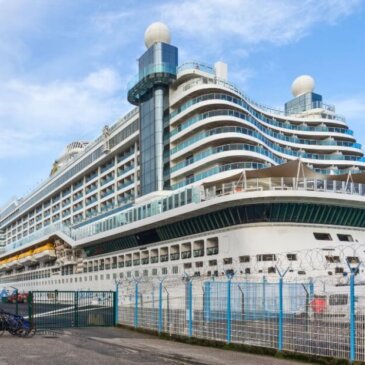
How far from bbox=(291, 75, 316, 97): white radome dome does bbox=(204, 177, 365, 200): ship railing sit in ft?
144

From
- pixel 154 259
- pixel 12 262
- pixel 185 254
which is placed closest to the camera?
pixel 185 254

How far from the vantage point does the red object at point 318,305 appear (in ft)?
47.8

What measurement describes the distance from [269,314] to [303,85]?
78619 mm

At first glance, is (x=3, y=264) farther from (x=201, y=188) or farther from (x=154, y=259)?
(x=201, y=188)

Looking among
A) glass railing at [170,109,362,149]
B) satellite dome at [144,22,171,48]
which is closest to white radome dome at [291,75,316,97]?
glass railing at [170,109,362,149]

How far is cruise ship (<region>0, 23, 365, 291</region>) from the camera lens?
45.7 m

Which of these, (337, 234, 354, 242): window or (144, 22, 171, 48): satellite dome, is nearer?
(337, 234, 354, 242): window

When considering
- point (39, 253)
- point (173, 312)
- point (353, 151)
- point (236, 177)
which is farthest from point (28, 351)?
point (39, 253)

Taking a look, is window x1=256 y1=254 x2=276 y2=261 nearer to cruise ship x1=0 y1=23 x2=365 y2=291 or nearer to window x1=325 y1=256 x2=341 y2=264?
cruise ship x1=0 y1=23 x2=365 y2=291

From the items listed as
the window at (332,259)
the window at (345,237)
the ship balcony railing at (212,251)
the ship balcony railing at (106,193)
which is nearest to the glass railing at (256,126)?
the ship balcony railing at (212,251)

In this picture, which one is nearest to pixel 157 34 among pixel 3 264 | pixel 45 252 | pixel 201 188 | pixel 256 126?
pixel 256 126

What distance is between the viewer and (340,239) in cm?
4853

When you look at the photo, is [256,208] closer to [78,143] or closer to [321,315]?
[321,315]

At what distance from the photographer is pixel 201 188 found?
1996 inches
